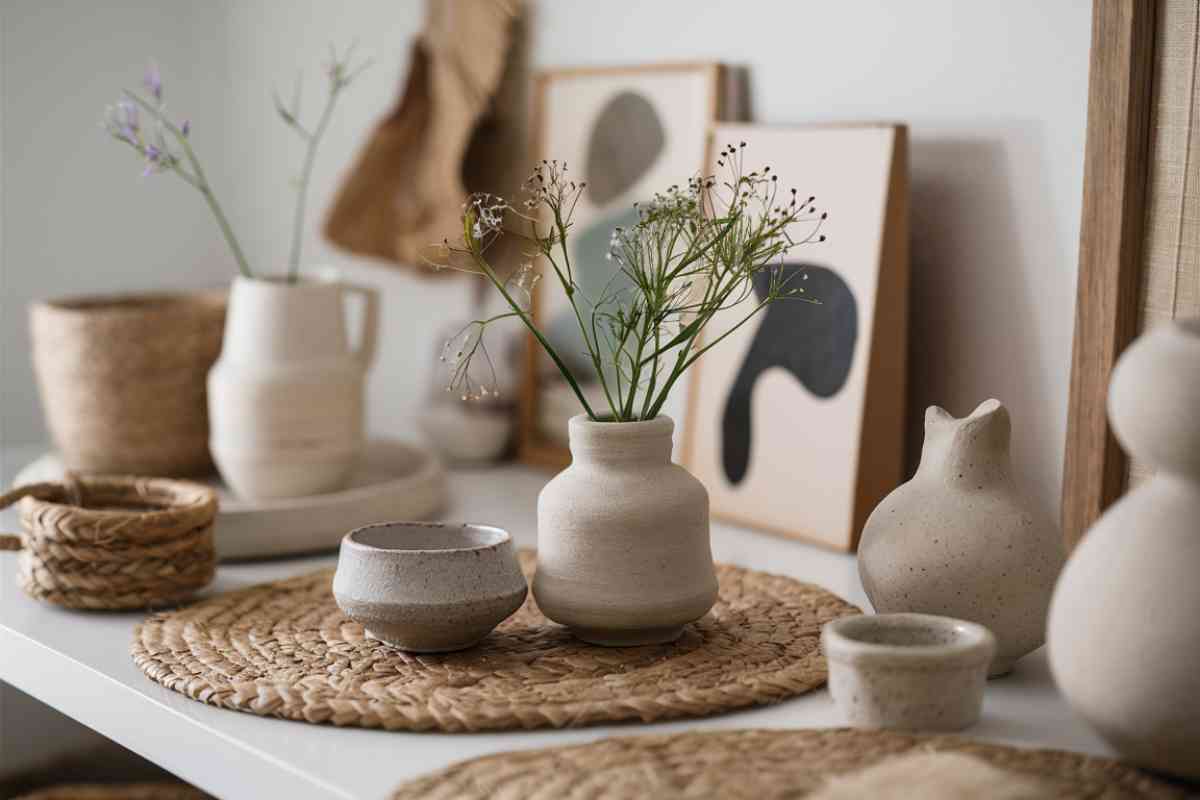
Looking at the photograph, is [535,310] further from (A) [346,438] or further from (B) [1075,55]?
(B) [1075,55]

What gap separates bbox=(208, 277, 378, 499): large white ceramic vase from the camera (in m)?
1.26

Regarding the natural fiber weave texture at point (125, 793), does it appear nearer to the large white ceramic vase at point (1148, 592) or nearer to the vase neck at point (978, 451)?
the vase neck at point (978, 451)

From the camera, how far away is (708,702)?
31.8 inches

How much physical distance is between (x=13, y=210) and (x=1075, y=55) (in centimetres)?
128

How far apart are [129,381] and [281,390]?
0.19 meters

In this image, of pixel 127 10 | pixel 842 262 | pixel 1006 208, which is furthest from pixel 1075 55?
pixel 127 10

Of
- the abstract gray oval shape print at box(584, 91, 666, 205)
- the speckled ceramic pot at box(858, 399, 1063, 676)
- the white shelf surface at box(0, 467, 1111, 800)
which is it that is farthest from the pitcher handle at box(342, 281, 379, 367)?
the speckled ceramic pot at box(858, 399, 1063, 676)

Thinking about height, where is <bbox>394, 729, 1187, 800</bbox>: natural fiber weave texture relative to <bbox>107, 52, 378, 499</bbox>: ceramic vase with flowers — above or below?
below

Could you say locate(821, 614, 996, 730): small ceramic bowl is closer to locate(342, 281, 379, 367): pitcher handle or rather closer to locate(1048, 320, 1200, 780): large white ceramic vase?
locate(1048, 320, 1200, 780): large white ceramic vase

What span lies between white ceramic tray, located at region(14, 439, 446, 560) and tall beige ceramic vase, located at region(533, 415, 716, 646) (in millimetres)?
380

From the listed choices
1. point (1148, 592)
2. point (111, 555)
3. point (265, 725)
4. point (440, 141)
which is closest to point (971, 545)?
point (1148, 592)

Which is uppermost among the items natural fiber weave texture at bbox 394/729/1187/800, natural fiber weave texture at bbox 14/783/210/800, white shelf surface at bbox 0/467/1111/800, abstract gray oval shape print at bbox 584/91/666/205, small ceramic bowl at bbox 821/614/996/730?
abstract gray oval shape print at bbox 584/91/666/205

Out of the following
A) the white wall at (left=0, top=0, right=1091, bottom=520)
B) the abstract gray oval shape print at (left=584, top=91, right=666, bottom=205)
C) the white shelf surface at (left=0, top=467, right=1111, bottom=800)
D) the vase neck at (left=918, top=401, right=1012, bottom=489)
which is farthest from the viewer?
the abstract gray oval shape print at (left=584, top=91, right=666, bottom=205)

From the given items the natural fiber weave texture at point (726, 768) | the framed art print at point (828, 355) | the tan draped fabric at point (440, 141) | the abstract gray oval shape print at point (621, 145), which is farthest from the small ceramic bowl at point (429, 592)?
the tan draped fabric at point (440, 141)
